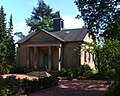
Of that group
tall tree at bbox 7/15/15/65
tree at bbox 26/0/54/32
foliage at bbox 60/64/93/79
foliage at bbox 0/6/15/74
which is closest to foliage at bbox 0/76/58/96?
foliage at bbox 60/64/93/79

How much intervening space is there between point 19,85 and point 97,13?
972 centimetres

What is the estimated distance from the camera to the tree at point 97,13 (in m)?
21.6

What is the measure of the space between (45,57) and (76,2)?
2016 centimetres

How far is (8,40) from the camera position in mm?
47188

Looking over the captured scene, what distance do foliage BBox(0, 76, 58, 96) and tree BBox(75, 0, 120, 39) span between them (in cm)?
658

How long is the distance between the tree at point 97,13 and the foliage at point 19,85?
21.6ft

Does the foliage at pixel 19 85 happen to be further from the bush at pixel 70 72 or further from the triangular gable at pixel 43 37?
the triangular gable at pixel 43 37

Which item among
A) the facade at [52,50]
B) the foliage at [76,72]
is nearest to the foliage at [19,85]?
the foliage at [76,72]

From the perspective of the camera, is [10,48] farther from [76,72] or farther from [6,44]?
[76,72]

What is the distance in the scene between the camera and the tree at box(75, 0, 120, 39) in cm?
2164

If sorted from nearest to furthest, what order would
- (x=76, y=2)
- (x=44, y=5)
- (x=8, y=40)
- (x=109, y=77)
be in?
(x=109, y=77) < (x=76, y=2) < (x=8, y=40) < (x=44, y=5)

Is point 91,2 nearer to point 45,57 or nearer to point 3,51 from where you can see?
point 45,57

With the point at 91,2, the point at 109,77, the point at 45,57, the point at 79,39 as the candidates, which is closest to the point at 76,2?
the point at 91,2

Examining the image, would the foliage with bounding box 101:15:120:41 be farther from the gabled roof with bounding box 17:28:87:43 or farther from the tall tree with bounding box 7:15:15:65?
the tall tree with bounding box 7:15:15:65
